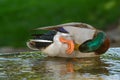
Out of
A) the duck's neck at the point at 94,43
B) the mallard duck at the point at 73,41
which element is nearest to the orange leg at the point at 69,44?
the mallard duck at the point at 73,41

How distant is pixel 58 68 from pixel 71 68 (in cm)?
10

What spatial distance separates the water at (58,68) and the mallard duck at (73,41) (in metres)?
0.07

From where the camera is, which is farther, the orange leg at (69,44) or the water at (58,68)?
the orange leg at (69,44)

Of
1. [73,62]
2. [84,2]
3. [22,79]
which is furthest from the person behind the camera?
[84,2]

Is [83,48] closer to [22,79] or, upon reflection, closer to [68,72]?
[68,72]

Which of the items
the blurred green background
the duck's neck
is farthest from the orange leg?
the blurred green background

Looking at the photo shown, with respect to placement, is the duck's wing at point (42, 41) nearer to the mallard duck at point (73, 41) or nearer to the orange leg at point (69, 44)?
the mallard duck at point (73, 41)

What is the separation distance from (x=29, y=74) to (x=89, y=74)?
0.42 meters

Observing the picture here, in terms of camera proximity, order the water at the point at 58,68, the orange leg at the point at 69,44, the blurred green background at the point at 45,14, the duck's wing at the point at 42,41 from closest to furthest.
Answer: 1. the water at the point at 58,68
2. the orange leg at the point at 69,44
3. the duck's wing at the point at 42,41
4. the blurred green background at the point at 45,14

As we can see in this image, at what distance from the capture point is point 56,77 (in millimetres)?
3797

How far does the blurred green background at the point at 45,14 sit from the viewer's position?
34.0 feet

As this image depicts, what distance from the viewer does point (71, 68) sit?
166 inches

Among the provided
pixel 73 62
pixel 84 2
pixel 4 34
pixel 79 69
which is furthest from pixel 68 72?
pixel 84 2

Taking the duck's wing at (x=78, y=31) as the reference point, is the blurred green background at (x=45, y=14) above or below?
above
